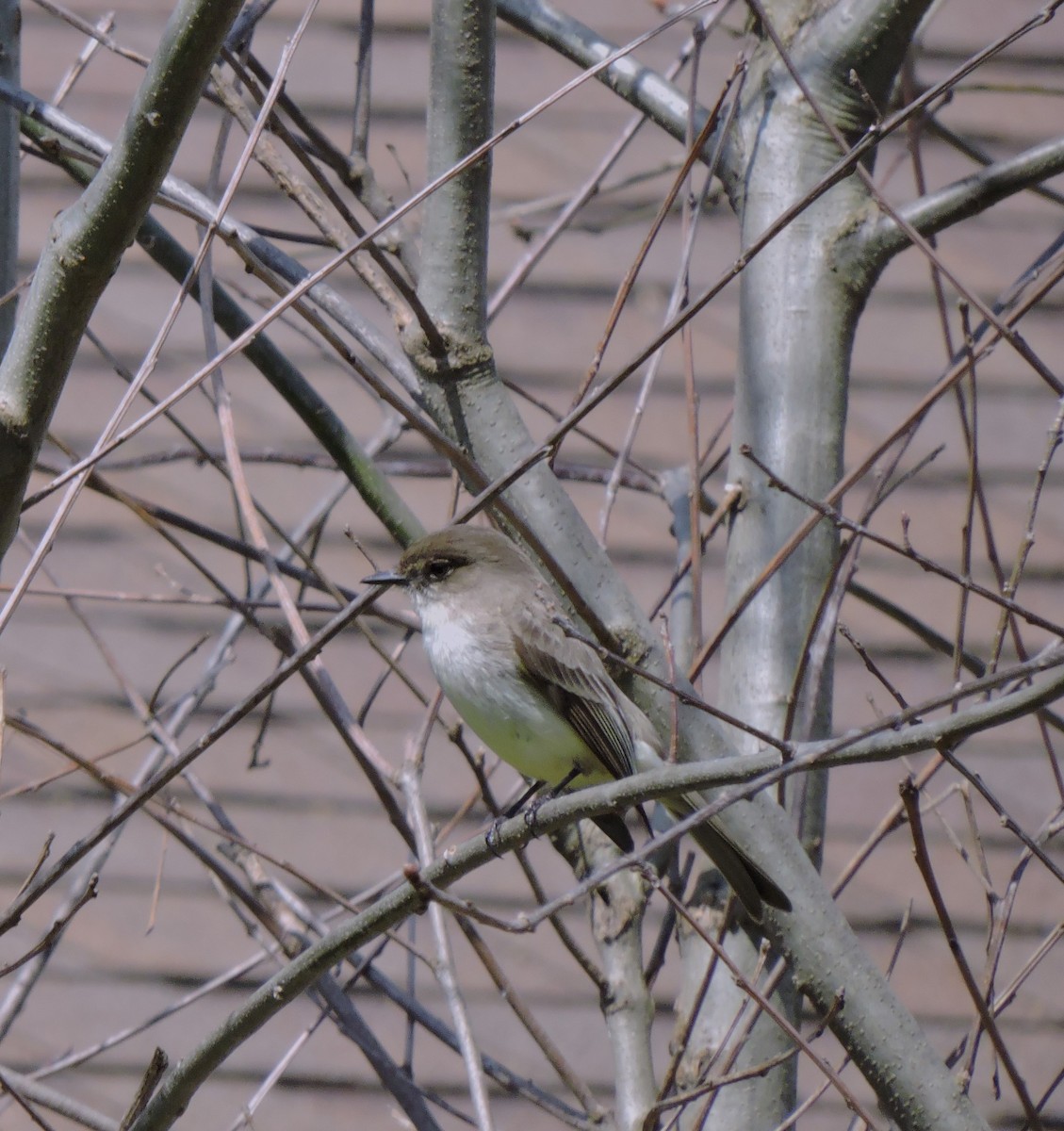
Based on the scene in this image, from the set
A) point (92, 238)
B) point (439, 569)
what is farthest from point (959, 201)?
point (92, 238)

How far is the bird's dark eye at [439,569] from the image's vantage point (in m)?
3.34

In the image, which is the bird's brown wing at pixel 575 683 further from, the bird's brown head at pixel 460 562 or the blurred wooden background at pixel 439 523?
the blurred wooden background at pixel 439 523

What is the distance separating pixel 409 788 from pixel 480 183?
1.22 metres

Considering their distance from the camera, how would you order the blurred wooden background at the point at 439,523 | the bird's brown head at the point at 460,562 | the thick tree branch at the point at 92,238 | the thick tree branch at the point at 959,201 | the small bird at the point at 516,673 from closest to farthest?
the thick tree branch at the point at 92,238
the thick tree branch at the point at 959,201
the small bird at the point at 516,673
the bird's brown head at the point at 460,562
the blurred wooden background at the point at 439,523

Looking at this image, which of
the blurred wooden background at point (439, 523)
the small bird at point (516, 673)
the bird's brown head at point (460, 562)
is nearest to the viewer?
the small bird at point (516, 673)

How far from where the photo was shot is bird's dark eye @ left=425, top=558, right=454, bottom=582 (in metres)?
3.34

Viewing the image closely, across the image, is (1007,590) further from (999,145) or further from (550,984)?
(999,145)

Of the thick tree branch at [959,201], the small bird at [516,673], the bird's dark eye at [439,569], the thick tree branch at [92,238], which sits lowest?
the thick tree branch at [92,238]

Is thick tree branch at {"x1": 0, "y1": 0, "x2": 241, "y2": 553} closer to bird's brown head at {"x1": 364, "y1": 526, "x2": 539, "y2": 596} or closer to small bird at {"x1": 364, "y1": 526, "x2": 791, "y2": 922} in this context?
small bird at {"x1": 364, "y1": 526, "x2": 791, "y2": 922}

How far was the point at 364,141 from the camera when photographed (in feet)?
9.55

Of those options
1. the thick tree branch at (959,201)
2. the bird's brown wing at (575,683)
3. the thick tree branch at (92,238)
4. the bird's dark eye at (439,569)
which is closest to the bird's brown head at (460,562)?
the bird's dark eye at (439,569)

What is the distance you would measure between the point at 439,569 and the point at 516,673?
0.37m

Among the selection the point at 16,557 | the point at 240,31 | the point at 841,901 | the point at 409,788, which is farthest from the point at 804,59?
the point at 16,557

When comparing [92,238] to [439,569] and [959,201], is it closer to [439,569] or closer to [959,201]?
[959,201]
